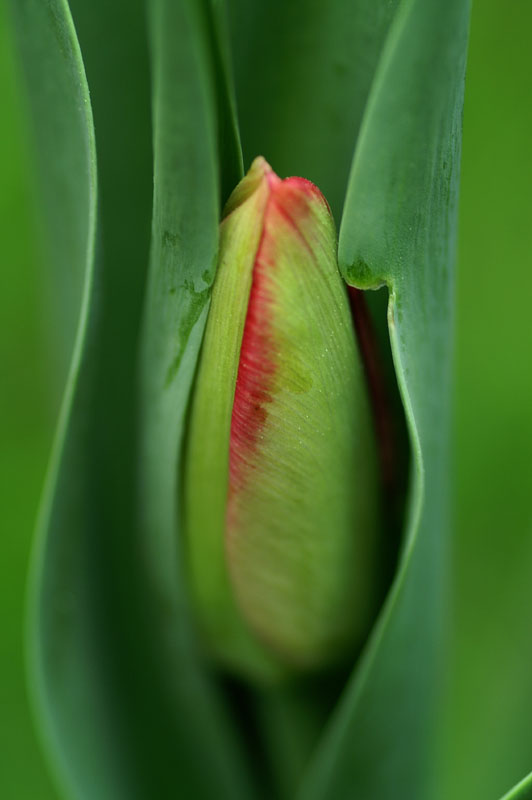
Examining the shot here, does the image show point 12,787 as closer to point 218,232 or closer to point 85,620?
point 85,620

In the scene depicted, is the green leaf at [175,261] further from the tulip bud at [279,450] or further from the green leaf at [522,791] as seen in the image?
the green leaf at [522,791]

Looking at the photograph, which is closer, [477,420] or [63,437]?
[63,437]

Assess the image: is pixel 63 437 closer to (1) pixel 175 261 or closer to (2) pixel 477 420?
(1) pixel 175 261

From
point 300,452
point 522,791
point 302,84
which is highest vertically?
point 302,84

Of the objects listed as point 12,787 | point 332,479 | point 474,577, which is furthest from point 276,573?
point 12,787

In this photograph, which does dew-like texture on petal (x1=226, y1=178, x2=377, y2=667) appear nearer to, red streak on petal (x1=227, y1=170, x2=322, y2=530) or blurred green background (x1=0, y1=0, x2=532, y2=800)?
red streak on petal (x1=227, y1=170, x2=322, y2=530)

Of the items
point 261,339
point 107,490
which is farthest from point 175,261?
point 107,490
